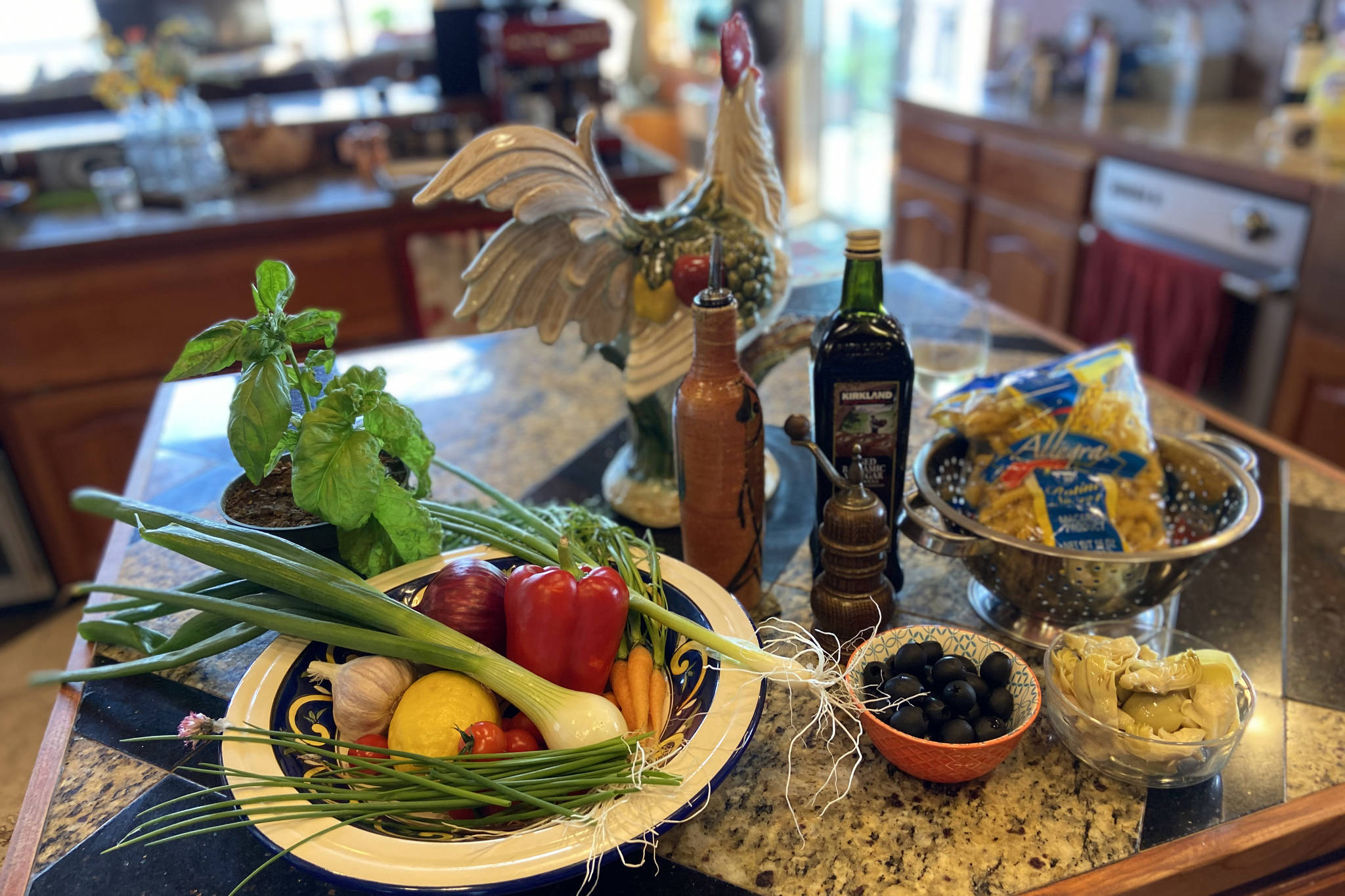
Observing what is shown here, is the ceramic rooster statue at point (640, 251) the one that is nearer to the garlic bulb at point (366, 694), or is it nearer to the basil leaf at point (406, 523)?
the basil leaf at point (406, 523)

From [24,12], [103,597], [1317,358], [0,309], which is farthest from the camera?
[24,12]

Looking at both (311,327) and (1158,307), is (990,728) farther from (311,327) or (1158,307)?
(1158,307)

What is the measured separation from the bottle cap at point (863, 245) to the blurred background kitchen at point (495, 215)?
1.29 metres

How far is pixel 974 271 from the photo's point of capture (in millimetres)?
2949

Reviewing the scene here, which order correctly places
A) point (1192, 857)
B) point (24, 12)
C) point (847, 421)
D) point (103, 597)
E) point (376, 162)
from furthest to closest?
1. point (24, 12)
2. point (376, 162)
3. point (103, 597)
4. point (847, 421)
5. point (1192, 857)

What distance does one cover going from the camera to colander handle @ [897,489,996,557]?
784 mm

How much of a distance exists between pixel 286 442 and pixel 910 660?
0.52 meters

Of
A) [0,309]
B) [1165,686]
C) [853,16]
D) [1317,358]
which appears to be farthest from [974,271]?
[0,309]

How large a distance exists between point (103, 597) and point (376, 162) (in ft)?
5.91

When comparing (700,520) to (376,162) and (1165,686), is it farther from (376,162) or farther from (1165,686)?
(376,162)

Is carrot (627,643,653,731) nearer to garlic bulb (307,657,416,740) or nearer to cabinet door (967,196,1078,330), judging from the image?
garlic bulb (307,657,416,740)

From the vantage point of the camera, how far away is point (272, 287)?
76cm

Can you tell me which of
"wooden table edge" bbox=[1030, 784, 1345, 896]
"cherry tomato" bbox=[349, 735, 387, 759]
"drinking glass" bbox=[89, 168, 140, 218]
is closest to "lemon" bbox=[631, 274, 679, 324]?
"cherry tomato" bbox=[349, 735, 387, 759]

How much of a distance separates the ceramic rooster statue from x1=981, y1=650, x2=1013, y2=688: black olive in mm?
399
